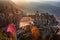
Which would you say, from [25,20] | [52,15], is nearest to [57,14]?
[52,15]

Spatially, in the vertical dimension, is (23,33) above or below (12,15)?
below

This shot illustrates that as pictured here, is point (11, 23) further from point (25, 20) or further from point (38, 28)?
point (38, 28)

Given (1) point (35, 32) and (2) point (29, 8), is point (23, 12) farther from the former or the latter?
(1) point (35, 32)

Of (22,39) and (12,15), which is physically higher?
(12,15)

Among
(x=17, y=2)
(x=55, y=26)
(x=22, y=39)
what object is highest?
(x=17, y=2)

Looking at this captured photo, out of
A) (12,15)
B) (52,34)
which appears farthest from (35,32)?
(12,15)

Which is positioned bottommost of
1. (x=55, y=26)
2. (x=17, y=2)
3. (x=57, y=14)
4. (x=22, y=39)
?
(x=22, y=39)

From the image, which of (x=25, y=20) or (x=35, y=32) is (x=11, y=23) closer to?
(x=25, y=20)
